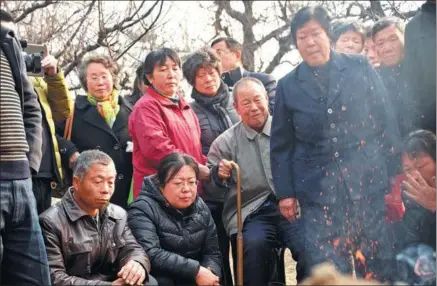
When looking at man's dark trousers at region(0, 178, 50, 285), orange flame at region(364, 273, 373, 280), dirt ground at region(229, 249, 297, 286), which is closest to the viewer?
man's dark trousers at region(0, 178, 50, 285)

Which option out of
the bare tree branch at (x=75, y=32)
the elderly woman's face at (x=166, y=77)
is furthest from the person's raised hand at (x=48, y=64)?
the bare tree branch at (x=75, y=32)

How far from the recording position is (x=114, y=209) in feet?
16.0

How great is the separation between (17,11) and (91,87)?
3561 millimetres

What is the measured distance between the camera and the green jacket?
467 centimetres

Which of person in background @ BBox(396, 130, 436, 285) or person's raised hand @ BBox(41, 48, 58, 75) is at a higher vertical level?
person's raised hand @ BBox(41, 48, 58, 75)

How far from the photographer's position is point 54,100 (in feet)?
15.8

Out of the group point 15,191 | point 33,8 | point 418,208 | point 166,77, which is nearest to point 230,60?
point 166,77

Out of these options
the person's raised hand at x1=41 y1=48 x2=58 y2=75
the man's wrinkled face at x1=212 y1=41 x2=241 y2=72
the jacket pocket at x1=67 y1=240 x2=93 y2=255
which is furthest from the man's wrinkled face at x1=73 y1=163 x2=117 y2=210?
the man's wrinkled face at x1=212 y1=41 x2=241 y2=72

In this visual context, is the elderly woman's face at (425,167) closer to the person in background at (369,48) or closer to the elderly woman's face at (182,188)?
the person in background at (369,48)

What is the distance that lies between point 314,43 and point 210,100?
1.18 meters

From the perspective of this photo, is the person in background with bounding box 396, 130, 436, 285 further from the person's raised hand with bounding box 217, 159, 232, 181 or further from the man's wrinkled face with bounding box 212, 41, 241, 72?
the man's wrinkled face with bounding box 212, 41, 241, 72

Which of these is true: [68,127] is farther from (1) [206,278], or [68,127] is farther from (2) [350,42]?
(2) [350,42]

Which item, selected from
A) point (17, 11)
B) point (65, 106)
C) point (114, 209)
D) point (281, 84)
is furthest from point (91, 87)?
point (17, 11)

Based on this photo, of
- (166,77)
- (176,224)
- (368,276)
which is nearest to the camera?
(368,276)
